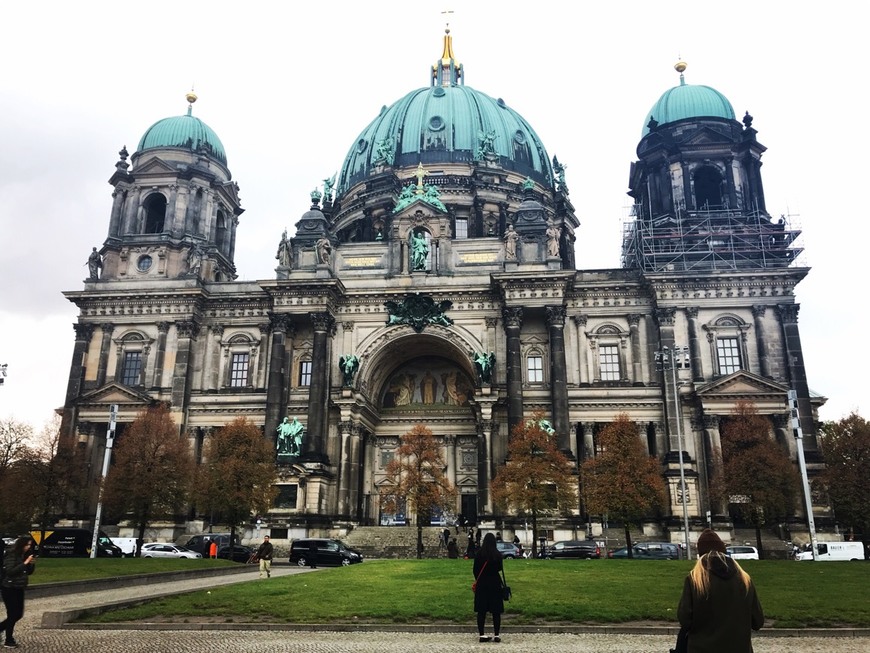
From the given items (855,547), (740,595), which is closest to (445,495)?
(855,547)

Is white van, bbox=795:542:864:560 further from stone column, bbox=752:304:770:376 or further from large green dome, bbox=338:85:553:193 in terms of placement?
large green dome, bbox=338:85:553:193

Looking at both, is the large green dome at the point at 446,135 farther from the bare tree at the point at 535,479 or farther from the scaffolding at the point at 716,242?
the bare tree at the point at 535,479

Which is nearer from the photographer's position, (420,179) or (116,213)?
(116,213)

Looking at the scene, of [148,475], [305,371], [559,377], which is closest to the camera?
[148,475]

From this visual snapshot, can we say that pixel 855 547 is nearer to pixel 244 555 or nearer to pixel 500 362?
pixel 500 362

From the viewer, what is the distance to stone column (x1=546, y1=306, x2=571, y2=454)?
156 feet

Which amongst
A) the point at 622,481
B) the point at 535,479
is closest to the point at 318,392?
the point at 535,479

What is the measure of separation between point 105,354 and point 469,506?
28.5 m

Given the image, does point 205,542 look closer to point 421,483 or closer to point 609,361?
point 421,483

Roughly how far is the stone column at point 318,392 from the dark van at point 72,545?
12864mm

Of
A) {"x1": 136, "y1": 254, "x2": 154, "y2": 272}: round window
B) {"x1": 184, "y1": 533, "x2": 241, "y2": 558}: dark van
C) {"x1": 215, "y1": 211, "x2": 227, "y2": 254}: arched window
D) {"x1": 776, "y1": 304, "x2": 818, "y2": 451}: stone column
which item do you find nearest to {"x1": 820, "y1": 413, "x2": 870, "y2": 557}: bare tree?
{"x1": 776, "y1": 304, "x2": 818, "y2": 451}: stone column

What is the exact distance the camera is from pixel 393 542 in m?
44.8

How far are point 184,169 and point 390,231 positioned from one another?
17.0m

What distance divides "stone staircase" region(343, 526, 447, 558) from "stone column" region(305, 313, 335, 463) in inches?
221
